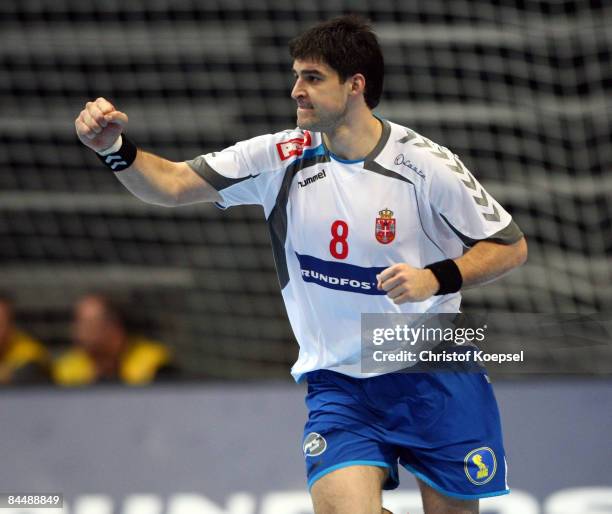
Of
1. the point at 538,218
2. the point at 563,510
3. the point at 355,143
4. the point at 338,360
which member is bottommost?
the point at 563,510

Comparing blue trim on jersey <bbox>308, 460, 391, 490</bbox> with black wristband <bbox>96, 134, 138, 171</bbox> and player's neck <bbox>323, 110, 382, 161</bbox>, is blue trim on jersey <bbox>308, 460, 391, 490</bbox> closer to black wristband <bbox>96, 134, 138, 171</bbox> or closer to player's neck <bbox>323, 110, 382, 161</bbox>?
player's neck <bbox>323, 110, 382, 161</bbox>

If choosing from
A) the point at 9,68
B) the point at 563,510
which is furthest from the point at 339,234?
the point at 9,68

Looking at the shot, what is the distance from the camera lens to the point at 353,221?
404cm

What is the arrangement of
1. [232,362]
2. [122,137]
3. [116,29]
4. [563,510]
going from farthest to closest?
1. [116,29]
2. [232,362]
3. [563,510]
4. [122,137]

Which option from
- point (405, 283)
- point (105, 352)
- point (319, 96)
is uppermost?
point (319, 96)

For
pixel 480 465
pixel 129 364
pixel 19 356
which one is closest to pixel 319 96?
pixel 480 465

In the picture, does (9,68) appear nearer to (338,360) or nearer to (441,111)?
(441,111)

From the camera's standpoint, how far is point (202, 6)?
808 cm

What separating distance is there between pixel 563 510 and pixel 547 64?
3.51 meters

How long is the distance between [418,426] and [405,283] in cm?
65

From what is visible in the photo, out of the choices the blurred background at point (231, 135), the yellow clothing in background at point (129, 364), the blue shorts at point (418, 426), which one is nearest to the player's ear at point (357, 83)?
the blue shorts at point (418, 426)

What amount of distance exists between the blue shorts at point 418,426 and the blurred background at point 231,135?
2775mm

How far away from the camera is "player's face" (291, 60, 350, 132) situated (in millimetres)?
4004

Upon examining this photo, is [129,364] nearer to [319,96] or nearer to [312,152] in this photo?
[312,152]
